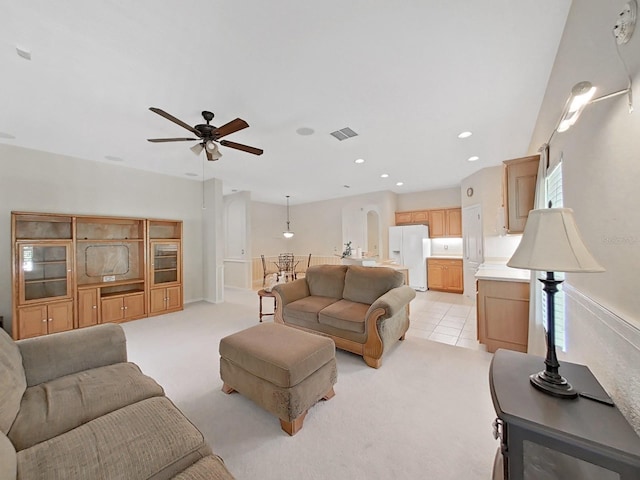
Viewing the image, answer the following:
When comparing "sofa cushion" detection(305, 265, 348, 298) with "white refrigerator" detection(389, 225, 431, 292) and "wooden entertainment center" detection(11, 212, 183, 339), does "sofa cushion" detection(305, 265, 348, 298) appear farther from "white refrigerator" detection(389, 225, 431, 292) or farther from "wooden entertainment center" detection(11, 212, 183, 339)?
"white refrigerator" detection(389, 225, 431, 292)

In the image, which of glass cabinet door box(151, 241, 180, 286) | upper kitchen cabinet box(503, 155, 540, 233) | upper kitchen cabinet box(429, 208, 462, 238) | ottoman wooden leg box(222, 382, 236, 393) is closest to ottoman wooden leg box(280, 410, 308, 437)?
ottoman wooden leg box(222, 382, 236, 393)

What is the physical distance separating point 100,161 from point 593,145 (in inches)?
247

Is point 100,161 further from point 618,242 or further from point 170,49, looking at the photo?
point 618,242

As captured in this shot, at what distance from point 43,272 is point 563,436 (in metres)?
5.92

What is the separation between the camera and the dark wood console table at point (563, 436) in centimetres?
73

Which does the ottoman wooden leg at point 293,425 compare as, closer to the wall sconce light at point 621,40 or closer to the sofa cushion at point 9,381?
the sofa cushion at point 9,381

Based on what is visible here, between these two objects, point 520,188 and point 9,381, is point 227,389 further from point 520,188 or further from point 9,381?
point 520,188

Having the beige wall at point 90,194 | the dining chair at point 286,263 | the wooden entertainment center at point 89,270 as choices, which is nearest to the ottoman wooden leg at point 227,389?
the wooden entertainment center at point 89,270

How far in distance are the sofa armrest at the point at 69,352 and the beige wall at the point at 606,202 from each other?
297 cm

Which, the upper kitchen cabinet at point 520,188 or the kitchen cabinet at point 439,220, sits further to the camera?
the kitchen cabinet at point 439,220

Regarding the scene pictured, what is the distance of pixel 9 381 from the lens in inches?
54.2

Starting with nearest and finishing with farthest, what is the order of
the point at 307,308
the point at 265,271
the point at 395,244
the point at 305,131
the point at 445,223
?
the point at 305,131 → the point at 307,308 → the point at 445,223 → the point at 395,244 → the point at 265,271

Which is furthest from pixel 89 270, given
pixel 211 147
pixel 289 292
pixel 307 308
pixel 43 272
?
pixel 307 308

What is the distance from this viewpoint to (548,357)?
3.54 ft
